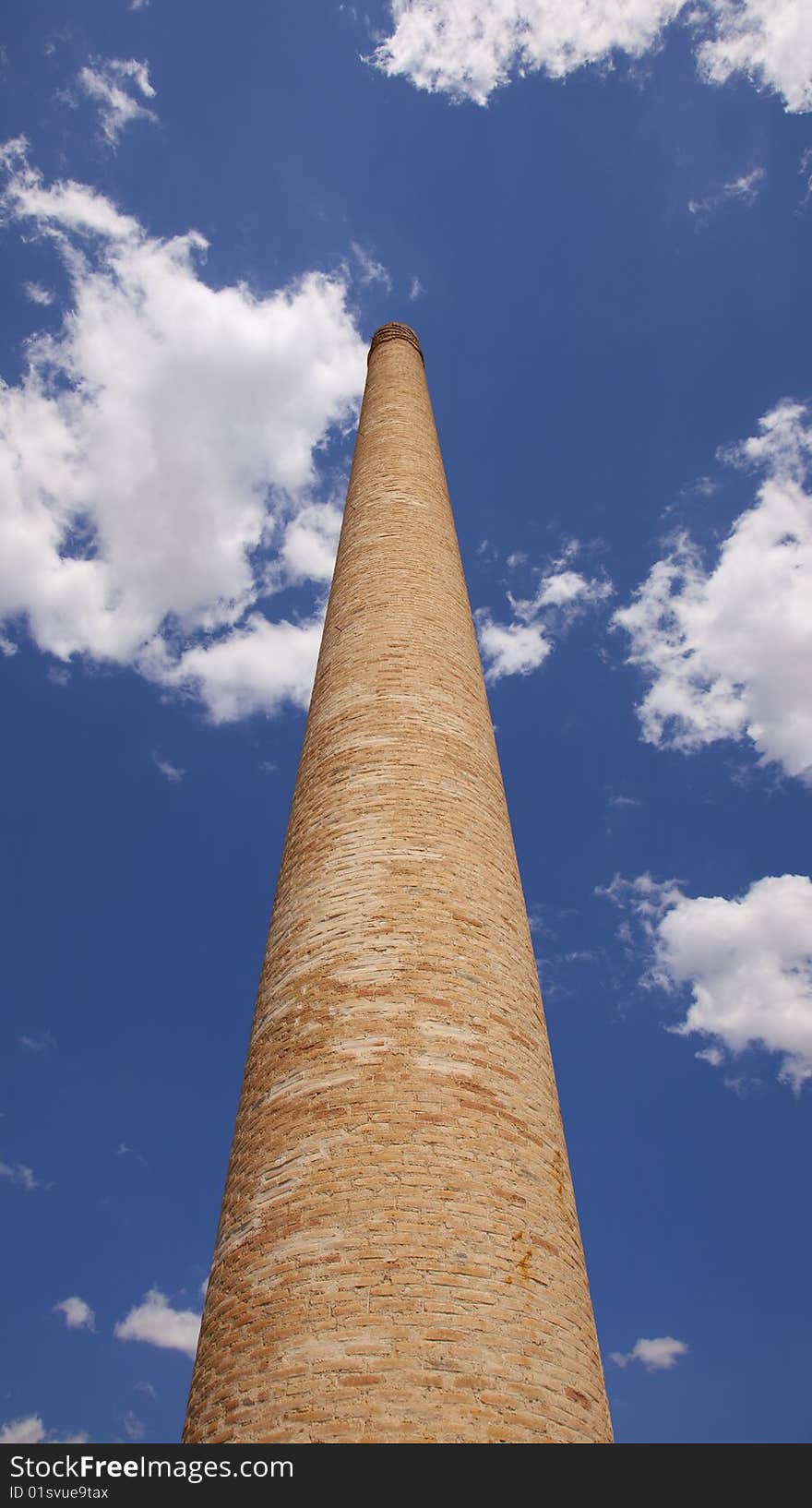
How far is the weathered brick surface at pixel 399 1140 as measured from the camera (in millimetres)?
2938

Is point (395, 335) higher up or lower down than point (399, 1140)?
higher up

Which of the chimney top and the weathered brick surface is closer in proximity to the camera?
the weathered brick surface

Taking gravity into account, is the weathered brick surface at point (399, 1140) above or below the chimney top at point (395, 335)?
below

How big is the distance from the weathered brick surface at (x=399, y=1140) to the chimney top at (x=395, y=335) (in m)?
7.69

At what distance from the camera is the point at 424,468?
28.1ft

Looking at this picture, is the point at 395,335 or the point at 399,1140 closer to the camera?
the point at 399,1140

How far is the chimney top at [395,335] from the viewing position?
12055 millimetres

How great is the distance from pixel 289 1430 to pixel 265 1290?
49 cm

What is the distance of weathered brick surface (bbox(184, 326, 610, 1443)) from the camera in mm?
2938

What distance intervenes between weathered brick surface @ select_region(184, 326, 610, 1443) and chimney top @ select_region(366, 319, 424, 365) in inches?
303

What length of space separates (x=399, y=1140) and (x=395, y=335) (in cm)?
1101

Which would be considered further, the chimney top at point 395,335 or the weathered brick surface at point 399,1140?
the chimney top at point 395,335

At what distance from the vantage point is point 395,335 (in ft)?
39.7

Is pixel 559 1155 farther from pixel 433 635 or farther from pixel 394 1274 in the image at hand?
pixel 433 635
